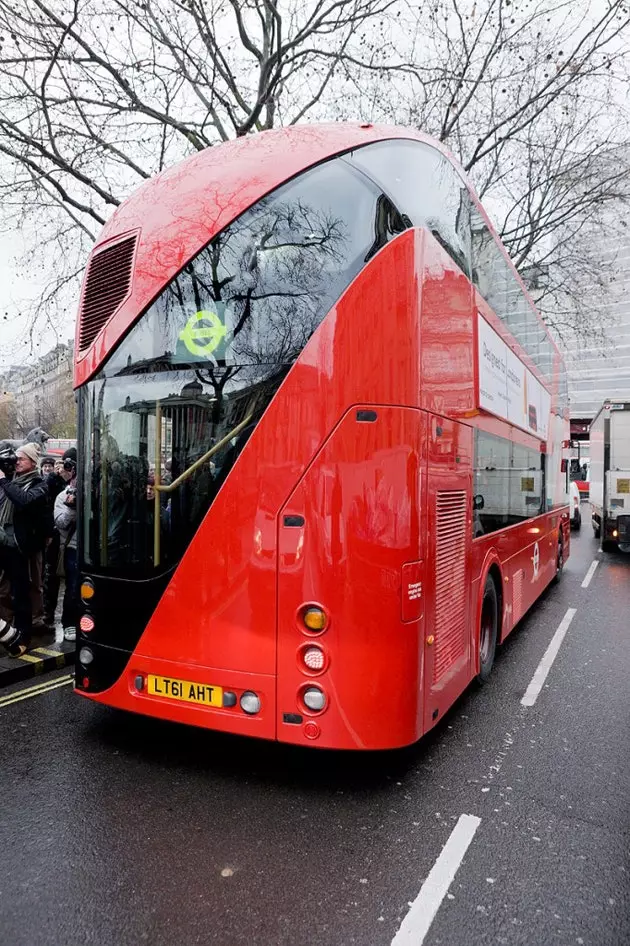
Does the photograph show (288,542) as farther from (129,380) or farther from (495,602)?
(495,602)

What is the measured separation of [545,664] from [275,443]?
4.61 m

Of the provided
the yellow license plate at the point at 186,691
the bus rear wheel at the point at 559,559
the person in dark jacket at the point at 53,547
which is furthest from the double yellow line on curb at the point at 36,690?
the bus rear wheel at the point at 559,559

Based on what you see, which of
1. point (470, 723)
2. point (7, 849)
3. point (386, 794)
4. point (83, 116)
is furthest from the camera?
point (83, 116)

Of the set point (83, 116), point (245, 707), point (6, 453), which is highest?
point (83, 116)

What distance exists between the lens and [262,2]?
37.2ft

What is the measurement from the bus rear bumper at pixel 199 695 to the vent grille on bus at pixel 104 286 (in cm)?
211

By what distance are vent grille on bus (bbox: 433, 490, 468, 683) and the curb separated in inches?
142

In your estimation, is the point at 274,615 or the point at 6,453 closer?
the point at 274,615

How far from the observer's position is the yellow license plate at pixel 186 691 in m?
3.59

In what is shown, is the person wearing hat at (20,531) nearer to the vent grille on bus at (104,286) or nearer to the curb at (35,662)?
the curb at (35,662)

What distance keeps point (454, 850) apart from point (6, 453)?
203 inches

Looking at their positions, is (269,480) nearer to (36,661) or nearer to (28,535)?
(36,661)

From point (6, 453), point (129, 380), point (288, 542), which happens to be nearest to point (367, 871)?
point (288, 542)

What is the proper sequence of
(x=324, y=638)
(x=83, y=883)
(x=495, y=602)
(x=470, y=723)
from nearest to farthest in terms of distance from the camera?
(x=83, y=883) → (x=324, y=638) → (x=470, y=723) → (x=495, y=602)
